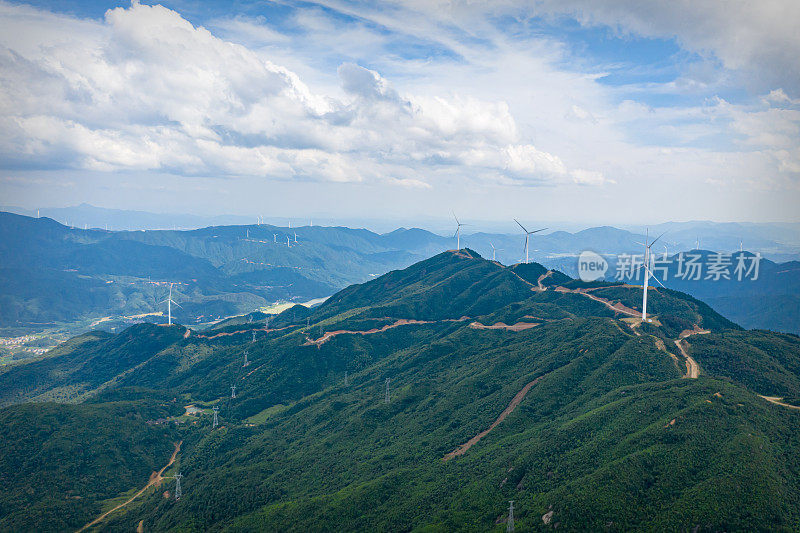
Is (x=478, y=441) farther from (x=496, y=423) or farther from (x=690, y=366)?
(x=690, y=366)

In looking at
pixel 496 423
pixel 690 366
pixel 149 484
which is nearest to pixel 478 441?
pixel 496 423

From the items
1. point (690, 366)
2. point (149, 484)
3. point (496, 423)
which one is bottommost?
point (149, 484)

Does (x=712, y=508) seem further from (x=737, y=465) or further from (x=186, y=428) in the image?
(x=186, y=428)

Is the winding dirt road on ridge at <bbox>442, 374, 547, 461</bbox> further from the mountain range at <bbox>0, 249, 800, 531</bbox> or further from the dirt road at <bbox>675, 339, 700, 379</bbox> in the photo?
the dirt road at <bbox>675, 339, 700, 379</bbox>

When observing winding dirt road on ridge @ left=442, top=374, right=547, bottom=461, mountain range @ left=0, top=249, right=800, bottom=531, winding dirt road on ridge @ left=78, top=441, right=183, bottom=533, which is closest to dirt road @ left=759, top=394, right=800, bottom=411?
mountain range @ left=0, top=249, right=800, bottom=531

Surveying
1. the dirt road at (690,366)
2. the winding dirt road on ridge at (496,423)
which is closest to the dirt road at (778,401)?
the dirt road at (690,366)

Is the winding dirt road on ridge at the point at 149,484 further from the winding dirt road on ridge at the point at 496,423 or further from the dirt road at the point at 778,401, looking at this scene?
the dirt road at the point at 778,401

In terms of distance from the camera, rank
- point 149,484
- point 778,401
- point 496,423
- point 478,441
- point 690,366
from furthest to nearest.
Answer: point 149,484, point 690,366, point 496,423, point 478,441, point 778,401

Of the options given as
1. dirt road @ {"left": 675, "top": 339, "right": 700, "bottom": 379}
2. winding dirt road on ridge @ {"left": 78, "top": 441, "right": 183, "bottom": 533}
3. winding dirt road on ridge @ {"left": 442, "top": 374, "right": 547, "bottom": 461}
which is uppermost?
dirt road @ {"left": 675, "top": 339, "right": 700, "bottom": 379}
